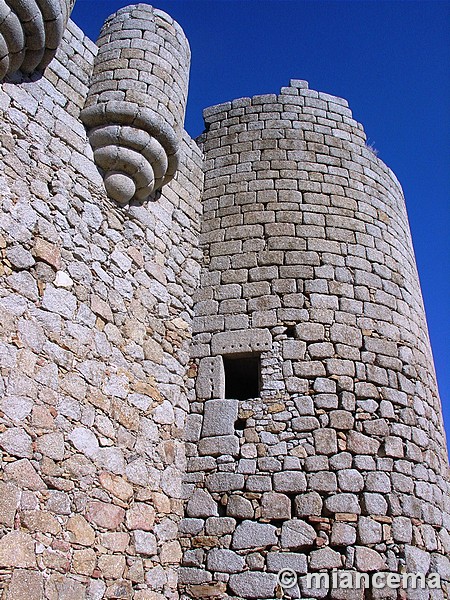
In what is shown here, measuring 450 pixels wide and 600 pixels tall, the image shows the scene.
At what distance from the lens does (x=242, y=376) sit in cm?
635

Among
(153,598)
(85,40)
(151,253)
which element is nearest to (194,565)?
(153,598)

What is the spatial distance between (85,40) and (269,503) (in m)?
4.78

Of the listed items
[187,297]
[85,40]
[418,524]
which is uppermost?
[85,40]

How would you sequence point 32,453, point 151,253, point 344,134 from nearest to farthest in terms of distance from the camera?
point 32,453 < point 151,253 < point 344,134

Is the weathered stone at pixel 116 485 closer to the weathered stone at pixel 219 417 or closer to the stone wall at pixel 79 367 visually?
the stone wall at pixel 79 367

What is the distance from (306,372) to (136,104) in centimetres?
298

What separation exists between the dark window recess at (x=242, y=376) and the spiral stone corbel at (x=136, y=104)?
189 cm

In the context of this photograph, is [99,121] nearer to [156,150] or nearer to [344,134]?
[156,150]

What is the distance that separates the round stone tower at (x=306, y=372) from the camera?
481cm

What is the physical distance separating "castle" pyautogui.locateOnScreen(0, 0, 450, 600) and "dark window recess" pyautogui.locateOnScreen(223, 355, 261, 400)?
33 mm

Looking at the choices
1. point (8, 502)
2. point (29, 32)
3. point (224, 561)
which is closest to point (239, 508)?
point (224, 561)

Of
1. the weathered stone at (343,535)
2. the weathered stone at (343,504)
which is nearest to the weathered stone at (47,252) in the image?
the weathered stone at (343,504)

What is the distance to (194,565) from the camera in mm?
4895

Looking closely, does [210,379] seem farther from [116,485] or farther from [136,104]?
[136,104]
